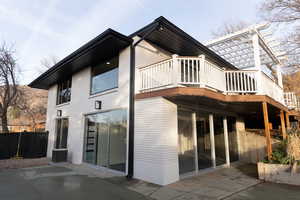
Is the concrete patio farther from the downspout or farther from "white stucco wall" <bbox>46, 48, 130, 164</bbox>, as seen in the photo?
"white stucco wall" <bbox>46, 48, 130, 164</bbox>

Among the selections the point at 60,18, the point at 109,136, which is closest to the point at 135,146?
the point at 109,136

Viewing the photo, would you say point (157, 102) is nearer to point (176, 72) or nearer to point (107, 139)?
point (176, 72)

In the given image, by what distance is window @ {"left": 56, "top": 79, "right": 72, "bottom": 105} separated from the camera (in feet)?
30.9

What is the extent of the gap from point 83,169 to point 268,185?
6.18 meters

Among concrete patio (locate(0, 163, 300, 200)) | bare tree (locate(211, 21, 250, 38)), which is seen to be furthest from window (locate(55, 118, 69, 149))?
bare tree (locate(211, 21, 250, 38))

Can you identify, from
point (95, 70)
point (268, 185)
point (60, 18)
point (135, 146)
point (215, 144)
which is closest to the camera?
point (268, 185)

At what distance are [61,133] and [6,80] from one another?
790 centimetres

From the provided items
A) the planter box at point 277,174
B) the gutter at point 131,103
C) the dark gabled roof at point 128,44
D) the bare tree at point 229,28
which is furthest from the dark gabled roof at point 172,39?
the bare tree at point 229,28

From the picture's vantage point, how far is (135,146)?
530 cm

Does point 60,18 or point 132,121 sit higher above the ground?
point 60,18

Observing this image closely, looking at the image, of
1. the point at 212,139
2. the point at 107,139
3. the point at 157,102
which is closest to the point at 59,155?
the point at 107,139

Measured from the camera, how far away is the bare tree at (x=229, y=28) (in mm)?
14911

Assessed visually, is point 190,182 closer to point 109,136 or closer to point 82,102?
point 109,136

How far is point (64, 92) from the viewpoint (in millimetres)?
9875
